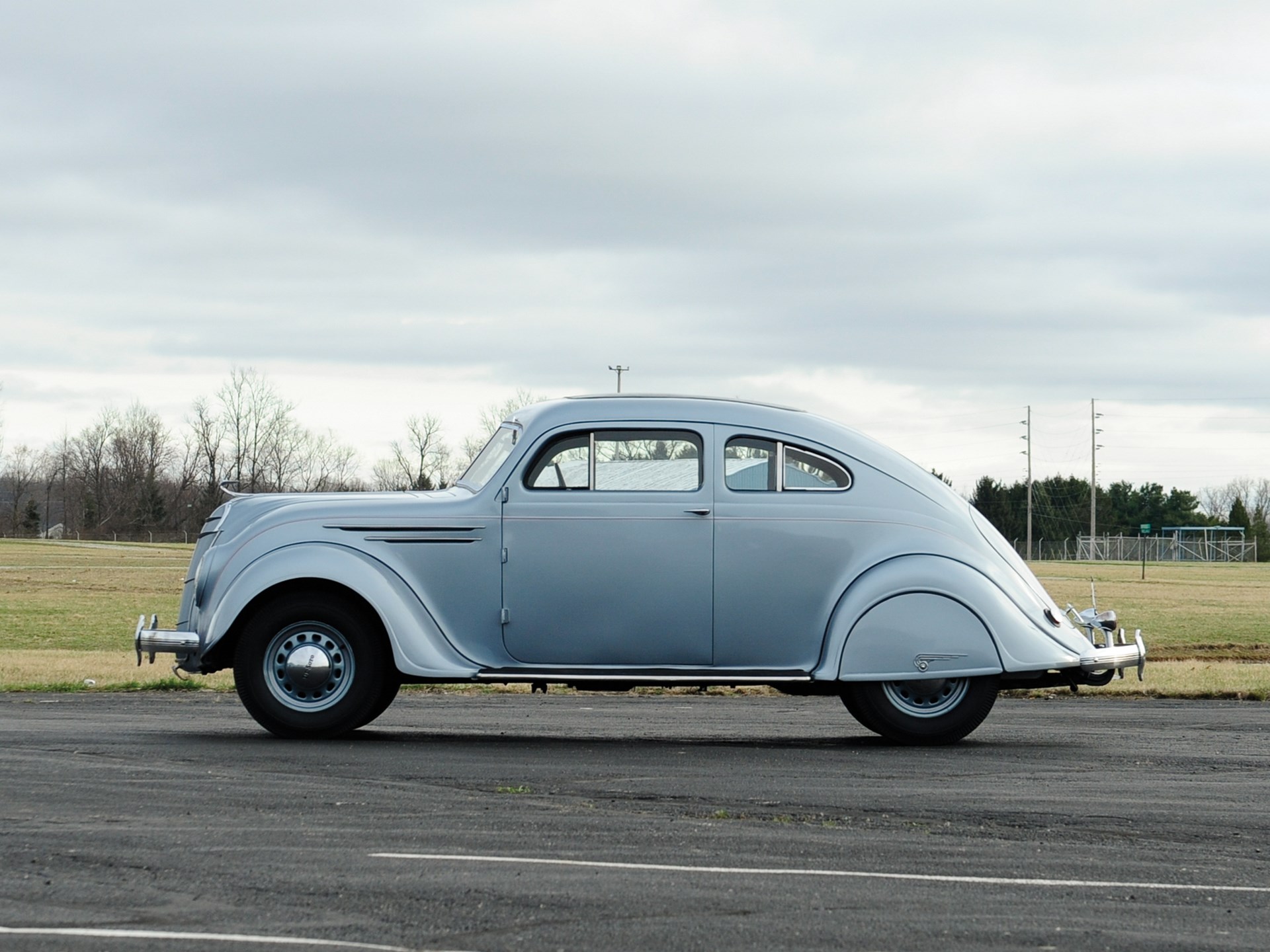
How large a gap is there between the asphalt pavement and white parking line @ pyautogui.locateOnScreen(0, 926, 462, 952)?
0.02 metres

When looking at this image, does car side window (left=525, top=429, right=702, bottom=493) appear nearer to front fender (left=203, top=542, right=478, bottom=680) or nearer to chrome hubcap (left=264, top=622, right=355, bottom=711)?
front fender (left=203, top=542, right=478, bottom=680)

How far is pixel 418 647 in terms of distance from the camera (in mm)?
9242

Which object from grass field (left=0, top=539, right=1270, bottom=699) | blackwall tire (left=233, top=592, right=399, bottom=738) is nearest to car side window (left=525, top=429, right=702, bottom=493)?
blackwall tire (left=233, top=592, right=399, bottom=738)

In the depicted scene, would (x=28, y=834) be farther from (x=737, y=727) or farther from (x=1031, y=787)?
(x=737, y=727)

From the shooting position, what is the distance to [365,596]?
9.26m

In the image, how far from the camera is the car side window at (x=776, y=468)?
9.54 meters

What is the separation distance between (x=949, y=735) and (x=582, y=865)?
456 centimetres

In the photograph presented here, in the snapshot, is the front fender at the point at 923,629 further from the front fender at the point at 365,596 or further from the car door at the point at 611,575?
the front fender at the point at 365,596

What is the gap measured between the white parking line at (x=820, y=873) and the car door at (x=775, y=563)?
3.70 metres

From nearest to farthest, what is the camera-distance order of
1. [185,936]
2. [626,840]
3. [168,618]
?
[185,936]
[626,840]
[168,618]

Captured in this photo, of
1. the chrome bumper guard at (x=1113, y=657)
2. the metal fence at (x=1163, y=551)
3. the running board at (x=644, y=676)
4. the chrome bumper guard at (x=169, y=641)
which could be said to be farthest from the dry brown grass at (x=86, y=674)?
the metal fence at (x=1163, y=551)

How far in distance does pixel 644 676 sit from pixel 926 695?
194cm

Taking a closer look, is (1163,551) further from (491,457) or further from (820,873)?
(820,873)

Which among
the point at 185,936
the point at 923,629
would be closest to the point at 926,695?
the point at 923,629
